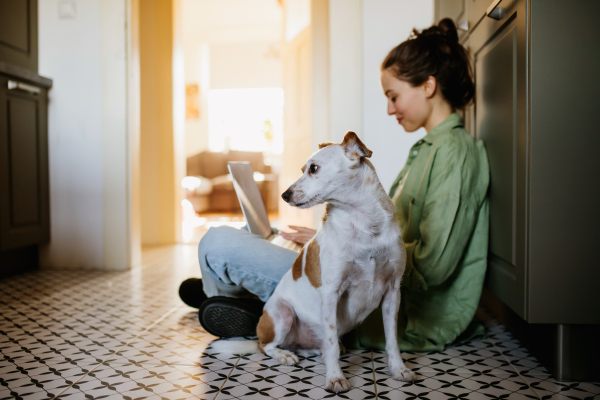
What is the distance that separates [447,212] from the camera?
129 centimetres

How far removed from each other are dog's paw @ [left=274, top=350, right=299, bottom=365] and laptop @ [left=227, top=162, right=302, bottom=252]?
403 mm

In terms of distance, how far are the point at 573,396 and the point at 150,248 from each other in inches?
134

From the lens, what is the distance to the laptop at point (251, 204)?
157 centimetres

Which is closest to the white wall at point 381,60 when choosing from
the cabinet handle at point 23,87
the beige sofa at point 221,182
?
the cabinet handle at point 23,87

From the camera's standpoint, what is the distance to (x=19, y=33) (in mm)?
2631

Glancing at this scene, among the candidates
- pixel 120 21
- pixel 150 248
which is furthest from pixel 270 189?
pixel 120 21

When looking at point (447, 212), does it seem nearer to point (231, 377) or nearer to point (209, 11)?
point (231, 377)

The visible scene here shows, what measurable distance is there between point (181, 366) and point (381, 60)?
1.88 meters

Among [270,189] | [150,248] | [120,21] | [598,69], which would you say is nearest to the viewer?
[598,69]

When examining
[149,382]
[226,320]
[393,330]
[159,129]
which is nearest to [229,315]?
[226,320]

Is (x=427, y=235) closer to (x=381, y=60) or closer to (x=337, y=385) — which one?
(x=337, y=385)

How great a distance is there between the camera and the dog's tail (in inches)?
55.3

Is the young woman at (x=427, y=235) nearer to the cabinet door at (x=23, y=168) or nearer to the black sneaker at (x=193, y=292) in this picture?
the black sneaker at (x=193, y=292)

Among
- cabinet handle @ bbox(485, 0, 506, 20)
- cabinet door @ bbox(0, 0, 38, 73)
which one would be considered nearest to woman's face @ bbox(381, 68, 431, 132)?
cabinet handle @ bbox(485, 0, 506, 20)
